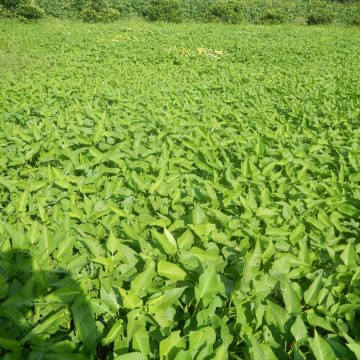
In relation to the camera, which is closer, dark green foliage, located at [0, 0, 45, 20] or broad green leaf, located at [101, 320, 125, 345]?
broad green leaf, located at [101, 320, 125, 345]

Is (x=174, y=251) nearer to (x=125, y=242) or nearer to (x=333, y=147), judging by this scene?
(x=125, y=242)

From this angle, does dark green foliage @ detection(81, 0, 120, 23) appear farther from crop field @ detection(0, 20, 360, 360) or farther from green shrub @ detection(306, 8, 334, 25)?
crop field @ detection(0, 20, 360, 360)

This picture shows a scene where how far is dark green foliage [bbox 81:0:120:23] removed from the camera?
882 inches

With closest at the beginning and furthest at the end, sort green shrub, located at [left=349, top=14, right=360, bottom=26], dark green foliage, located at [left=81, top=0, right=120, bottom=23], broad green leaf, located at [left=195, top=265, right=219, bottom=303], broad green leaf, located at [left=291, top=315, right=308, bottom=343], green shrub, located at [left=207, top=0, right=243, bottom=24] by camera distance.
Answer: broad green leaf, located at [left=291, top=315, right=308, bottom=343]
broad green leaf, located at [left=195, top=265, right=219, bottom=303]
dark green foliage, located at [left=81, top=0, right=120, bottom=23]
green shrub, located at [left=349, top=14, right=360, bottom=26]
green shrub, located at [left=207, top=0, right=243, bottom=24]

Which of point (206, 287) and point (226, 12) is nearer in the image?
point (206, 287)

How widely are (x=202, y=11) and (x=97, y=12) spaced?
318 inches

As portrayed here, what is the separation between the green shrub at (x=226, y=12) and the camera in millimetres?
24797

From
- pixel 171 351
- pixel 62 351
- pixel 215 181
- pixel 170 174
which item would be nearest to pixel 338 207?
pixel 215 181

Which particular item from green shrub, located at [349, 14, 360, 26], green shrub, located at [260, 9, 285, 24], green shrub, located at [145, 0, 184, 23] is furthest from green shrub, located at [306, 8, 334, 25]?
green shrub, located at [145, 0, 184, 23]

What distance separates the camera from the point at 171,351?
1444mm

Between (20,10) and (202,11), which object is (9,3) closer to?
(20,10)

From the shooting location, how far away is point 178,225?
2.38 m

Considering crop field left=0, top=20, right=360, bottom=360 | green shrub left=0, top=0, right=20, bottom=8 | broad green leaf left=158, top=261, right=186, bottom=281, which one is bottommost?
crop field left=0, top=20, right=360, bottom=360

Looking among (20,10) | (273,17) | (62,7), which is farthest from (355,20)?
(20,10)
